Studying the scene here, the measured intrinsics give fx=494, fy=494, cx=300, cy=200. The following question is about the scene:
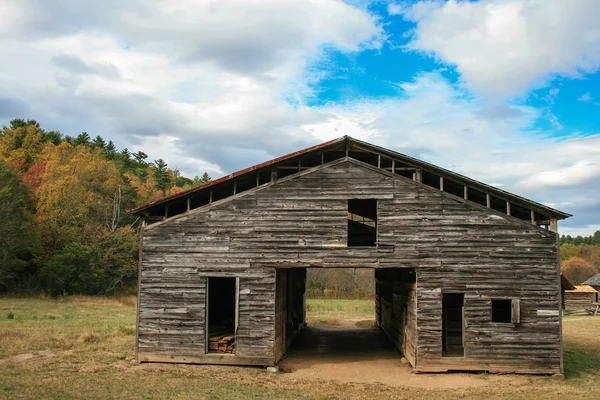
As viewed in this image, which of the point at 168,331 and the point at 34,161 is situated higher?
the point at 34,161

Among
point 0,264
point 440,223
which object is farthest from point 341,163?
point 0,264

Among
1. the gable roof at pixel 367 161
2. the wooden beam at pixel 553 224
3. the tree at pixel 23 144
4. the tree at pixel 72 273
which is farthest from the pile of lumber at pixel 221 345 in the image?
the tree at pixel 23 144

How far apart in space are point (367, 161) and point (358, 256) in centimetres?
424

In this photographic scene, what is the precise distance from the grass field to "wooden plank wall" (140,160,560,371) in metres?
1.24

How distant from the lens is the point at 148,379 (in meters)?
15.3

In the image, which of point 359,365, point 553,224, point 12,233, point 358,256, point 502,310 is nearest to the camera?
point 358,256

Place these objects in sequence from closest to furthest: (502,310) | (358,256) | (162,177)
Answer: (358,256)
(502,310)
(162,177)

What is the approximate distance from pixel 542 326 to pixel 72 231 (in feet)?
152

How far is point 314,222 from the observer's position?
58.4ft

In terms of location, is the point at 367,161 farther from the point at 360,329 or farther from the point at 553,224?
the point at 360,329

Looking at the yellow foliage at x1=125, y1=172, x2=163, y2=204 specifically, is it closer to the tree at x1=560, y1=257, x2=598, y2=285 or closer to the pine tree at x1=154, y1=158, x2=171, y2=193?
the pine tree at x1=154, y1=158, x2=171, y2=193

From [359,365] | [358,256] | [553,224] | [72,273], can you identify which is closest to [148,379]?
[359,365]

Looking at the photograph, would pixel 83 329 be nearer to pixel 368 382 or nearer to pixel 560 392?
pixel 368 382

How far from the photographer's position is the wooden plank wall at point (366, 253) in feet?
56.0
